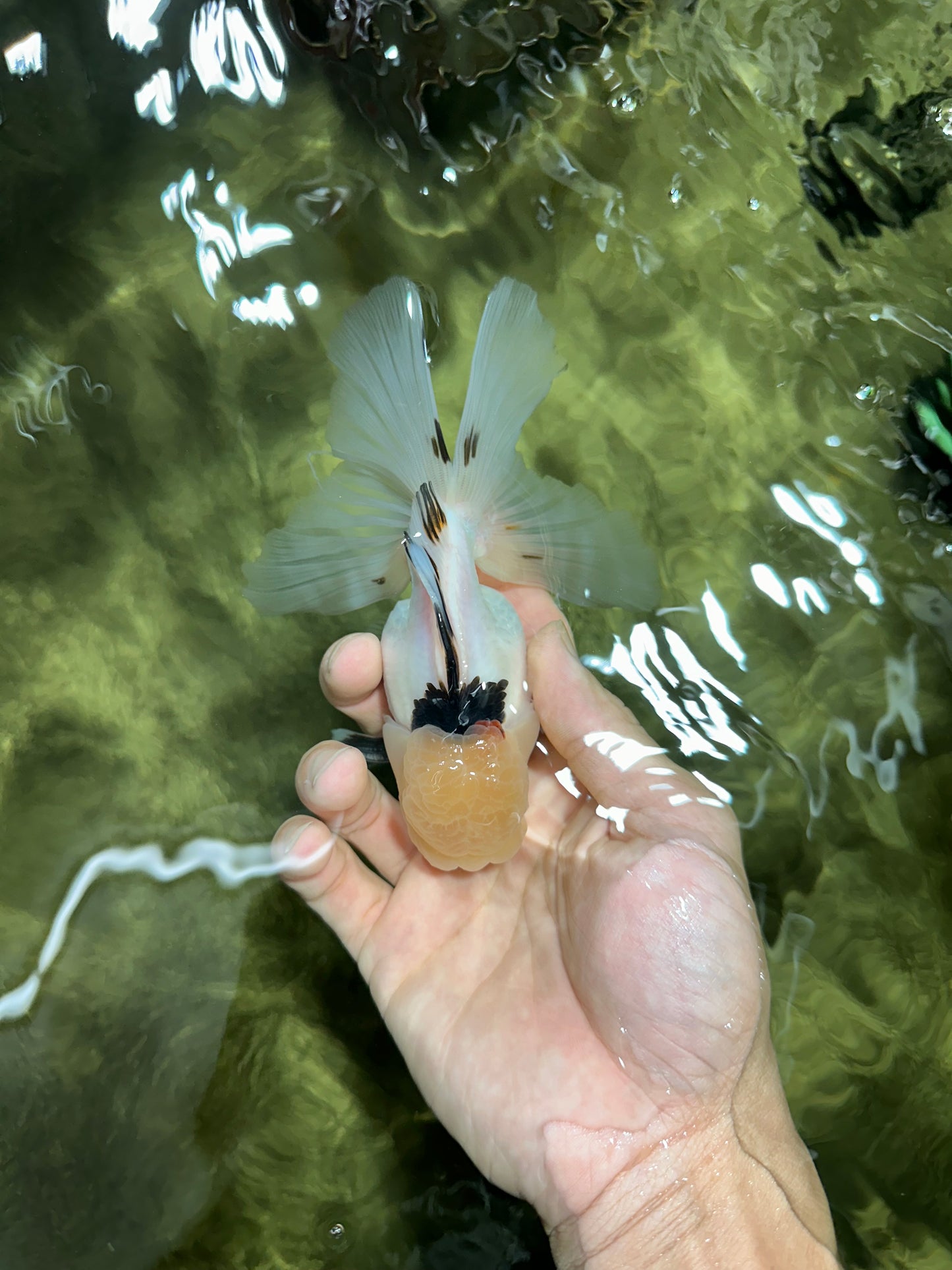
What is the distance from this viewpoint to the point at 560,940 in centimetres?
157

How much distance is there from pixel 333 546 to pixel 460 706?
40 cm

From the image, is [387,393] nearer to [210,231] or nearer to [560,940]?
[210,231]

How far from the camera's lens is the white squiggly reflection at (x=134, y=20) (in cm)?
199

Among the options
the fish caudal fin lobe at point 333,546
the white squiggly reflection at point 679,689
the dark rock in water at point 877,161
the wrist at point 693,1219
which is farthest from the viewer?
the dark rock in water at point 877,161

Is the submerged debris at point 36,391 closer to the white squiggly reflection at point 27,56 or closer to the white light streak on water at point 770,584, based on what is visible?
the white squiggly reflection at point 27,56

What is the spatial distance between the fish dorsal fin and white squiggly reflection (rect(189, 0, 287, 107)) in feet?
2.92

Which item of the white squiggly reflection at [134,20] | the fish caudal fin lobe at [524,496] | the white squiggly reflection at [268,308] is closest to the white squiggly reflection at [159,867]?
the fish caudal fin lobe at [524,496]

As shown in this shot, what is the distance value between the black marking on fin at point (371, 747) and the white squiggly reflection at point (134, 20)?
1527mm

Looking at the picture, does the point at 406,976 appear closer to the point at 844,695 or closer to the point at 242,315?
the point at 844,695

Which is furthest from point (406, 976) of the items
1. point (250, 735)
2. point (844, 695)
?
point (844, 695)

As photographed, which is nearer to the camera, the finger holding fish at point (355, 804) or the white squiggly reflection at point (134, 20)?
the finger holding fish at point (355, 804)

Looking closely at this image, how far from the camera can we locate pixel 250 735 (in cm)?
199

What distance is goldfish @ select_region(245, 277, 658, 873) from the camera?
1473 millimetres

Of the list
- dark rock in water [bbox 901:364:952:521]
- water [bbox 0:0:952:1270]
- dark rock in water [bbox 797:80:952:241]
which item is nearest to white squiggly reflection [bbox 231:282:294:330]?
water [bbox 0:0:952:1270]
